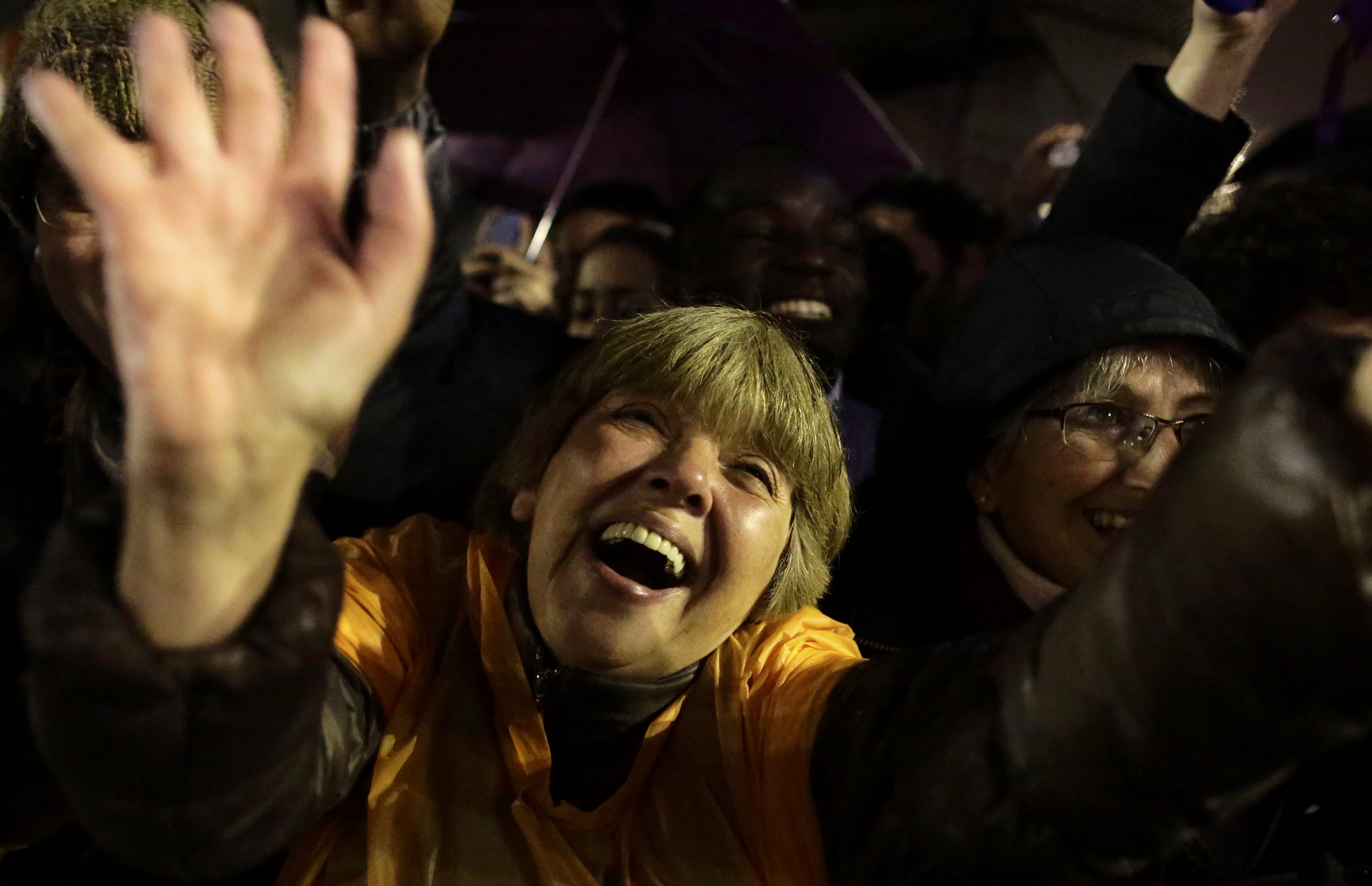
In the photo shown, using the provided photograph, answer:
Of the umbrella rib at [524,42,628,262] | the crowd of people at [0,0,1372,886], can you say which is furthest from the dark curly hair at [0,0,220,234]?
the umbrella rib at [524,42,628,262]

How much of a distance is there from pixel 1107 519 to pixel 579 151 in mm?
2537

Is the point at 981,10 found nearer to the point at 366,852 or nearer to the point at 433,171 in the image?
the point at 433,171

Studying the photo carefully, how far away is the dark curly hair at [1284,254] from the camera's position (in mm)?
2012

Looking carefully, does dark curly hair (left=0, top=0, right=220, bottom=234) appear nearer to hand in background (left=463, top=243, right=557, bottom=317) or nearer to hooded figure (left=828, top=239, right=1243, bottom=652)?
hooded figure (left=828, top=239, right=1243, bottom=652)

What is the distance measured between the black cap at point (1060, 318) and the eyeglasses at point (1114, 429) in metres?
0.09

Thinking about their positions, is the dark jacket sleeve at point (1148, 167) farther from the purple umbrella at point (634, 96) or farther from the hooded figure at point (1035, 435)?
the purple umbrella at point (634, 96)

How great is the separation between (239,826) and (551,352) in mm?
1564

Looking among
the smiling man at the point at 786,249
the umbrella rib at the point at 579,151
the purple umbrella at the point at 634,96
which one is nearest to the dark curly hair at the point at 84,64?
the smiling man at the point at 786,249

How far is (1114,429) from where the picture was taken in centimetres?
173

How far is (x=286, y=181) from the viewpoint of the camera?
93 centimetres

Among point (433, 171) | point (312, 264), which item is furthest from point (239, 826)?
point (433, 171)

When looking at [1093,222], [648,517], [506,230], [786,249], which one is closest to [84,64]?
[648,517]

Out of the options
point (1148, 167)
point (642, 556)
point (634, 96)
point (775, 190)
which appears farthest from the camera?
point (634, 96)

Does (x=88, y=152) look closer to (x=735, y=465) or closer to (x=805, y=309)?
(x=735, y=465)
